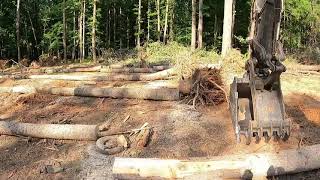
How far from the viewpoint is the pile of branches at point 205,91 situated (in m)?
10.0

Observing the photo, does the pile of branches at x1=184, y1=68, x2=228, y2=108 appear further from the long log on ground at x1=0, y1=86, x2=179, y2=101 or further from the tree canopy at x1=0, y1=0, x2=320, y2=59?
the tree canopy at x1=0, y1=0, x2=320, y2=59

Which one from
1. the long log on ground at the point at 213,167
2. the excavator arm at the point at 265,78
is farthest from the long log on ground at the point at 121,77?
the long log on ground at the point at 213,167

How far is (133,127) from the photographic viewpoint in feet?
29.2

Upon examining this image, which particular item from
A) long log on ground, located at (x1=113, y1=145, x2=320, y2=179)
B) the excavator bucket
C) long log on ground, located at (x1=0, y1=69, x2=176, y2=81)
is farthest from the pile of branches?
long log on ground, located at (x1=113, y1=145, x2=320, y2=179)

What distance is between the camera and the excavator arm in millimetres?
7121

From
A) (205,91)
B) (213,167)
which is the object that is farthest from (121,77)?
(213,167)

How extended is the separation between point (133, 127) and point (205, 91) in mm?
2302

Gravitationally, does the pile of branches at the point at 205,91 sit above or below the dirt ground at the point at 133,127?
above

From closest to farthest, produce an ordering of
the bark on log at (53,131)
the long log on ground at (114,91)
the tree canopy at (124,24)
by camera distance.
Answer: the bark on log at (53,131) → the long log on ground at (114,91) → the tree canopy at (124,24)

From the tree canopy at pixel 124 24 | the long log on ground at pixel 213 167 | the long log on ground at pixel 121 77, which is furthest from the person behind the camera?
the tree canopy at pixel 124 24

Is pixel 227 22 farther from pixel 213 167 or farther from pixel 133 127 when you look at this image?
pixel 213 167

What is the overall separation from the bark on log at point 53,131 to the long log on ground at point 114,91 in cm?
261

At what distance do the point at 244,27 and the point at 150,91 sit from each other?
23.6 metres

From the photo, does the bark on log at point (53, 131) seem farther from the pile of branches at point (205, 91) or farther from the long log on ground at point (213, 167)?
the pile of branches at point (205, 91)
